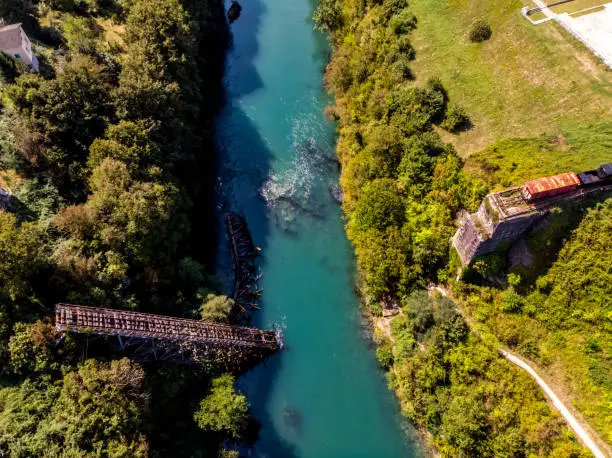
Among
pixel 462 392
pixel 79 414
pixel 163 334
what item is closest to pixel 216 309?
pixel 163 334

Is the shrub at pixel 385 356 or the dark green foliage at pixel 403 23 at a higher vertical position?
the dark green foliage at pixel 403 23

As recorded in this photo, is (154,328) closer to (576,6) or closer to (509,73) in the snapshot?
(509,73)

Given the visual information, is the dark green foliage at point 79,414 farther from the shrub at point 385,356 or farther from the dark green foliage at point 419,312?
the dark green foliage at point 419,312

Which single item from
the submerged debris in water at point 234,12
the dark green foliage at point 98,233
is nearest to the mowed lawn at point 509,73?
the dark green foliage at point 98,233

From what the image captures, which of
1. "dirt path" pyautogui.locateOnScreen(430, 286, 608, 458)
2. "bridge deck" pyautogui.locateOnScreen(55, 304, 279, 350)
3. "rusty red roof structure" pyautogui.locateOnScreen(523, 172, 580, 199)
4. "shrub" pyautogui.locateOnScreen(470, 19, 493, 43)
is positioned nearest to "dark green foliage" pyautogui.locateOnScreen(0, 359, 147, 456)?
"bridge deck" pyautogui.locateOnScreen(55, 304, 279, 350)

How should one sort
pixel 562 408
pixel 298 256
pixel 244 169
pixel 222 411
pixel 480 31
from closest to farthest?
pixel 562 408, pixel 222 411, pixel 298 256, pixel 480 31, pixel 244 169

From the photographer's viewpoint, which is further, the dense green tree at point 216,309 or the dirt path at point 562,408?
the dense green tree at point 216,309

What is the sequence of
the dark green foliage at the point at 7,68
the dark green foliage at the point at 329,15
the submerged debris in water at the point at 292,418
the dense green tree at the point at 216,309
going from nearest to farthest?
1. the submerged debris in water at the point at 292,418
2. the dense green tree at the point at 216,309
3. the dark green foliage at the point at 7,68
4. the dark green foliage at the point at 329,15
